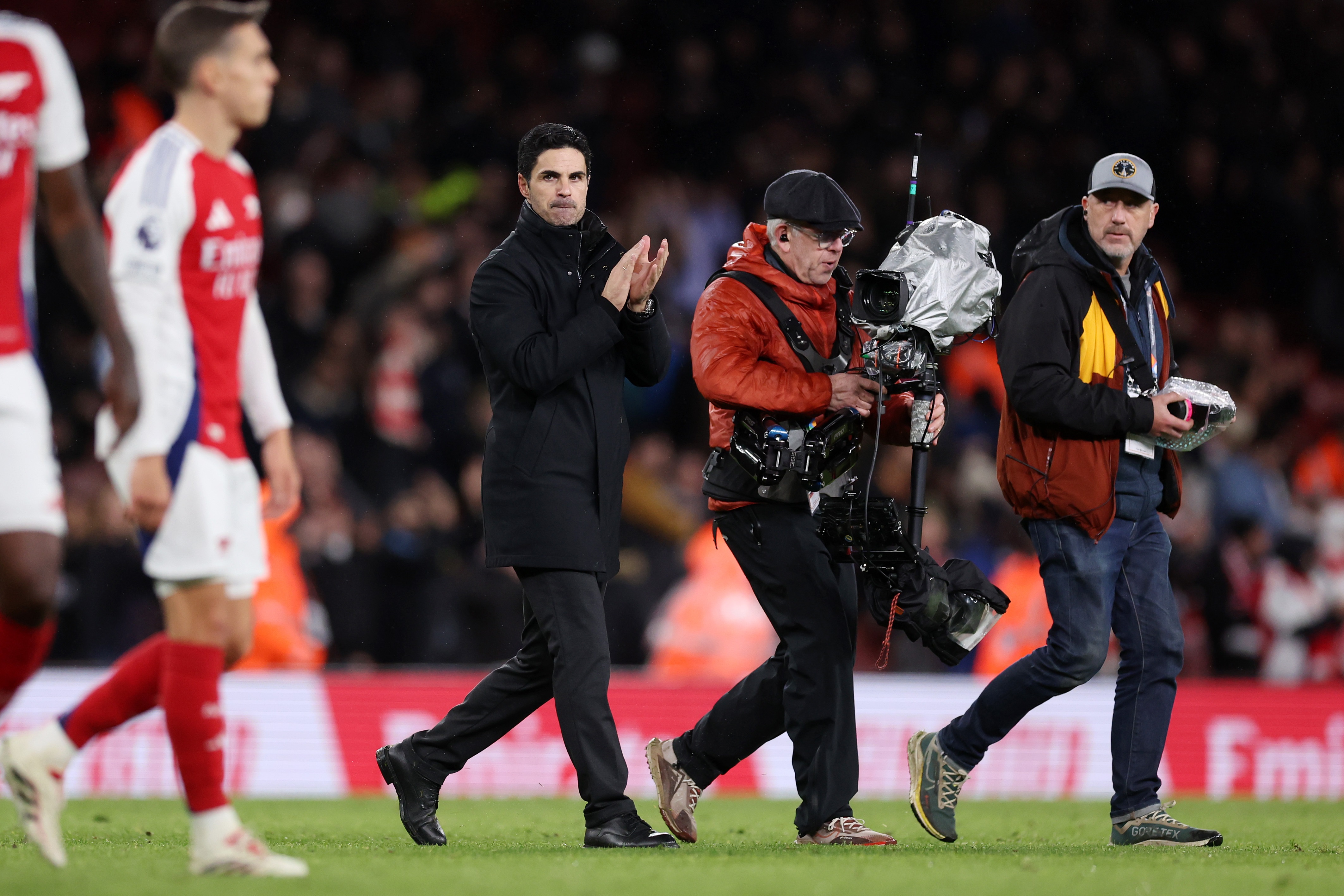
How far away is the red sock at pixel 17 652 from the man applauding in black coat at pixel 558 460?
165 cm

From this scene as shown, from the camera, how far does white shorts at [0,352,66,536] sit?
433 cm

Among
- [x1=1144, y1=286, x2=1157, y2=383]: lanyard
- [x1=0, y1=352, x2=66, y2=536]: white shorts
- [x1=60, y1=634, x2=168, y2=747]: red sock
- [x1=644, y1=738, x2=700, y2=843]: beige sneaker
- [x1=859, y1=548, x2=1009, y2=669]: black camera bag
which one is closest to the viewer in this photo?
[x1=0, y1=352, x2=66, y2=536]: white shorts

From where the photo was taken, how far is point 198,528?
14.5ft

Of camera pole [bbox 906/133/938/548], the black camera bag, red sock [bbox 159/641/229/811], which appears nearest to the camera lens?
camera pole [bbox 906/133/938/548]

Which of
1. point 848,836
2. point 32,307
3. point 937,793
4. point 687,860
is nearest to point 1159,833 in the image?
point 937,793

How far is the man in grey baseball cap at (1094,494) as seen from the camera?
6.02 metres

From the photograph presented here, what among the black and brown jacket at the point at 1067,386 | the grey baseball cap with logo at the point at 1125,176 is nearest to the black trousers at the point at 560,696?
the black and brown jacket at the point at 1067,386

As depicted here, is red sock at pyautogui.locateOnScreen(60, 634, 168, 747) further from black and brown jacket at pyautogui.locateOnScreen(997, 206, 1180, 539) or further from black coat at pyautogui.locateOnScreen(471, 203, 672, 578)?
black and brown jacket at pyautogui.locateOnScreen(997, 206, 1180, 539)

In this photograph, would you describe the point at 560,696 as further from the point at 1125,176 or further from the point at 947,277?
the point at 1125,176

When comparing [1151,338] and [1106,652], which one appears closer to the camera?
[1106,652]

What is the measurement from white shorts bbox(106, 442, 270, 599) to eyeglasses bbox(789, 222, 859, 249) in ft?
7.86

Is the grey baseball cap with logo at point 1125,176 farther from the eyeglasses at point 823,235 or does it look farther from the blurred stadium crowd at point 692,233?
the blurred stadium crowd at point 692,233

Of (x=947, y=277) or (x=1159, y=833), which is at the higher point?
(x=947, y=277)

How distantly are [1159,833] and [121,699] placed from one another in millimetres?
3664
